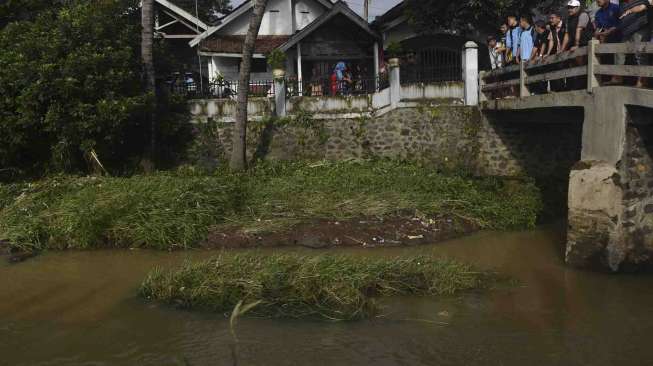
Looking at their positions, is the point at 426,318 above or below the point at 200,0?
below

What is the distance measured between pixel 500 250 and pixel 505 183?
400cm

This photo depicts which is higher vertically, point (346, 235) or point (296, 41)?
point (296, 41)

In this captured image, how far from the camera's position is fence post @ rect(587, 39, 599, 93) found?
1044 centimetres

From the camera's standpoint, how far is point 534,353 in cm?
750

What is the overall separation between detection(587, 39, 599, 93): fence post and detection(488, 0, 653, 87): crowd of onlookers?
1.03 feet

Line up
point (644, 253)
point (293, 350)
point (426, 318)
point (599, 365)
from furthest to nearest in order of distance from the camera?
point (644, 253) < point (426, 318) < point (293, 350) < point (599, 365)

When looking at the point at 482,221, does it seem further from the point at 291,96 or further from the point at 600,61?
the point at 291,96

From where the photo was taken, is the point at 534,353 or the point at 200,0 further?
the point at 200,0

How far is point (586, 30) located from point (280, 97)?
9455 millimetres

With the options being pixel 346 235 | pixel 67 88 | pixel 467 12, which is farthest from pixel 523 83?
pixel 67 88

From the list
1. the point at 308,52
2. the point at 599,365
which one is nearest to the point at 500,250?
the point at 599,365

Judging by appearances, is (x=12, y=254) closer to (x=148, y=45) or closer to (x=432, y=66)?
(x=148, y=45)

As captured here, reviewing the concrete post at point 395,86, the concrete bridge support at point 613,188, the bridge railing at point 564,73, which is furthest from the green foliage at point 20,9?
the concrete bridge support at point 613,188

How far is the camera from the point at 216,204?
13883 millimetres
